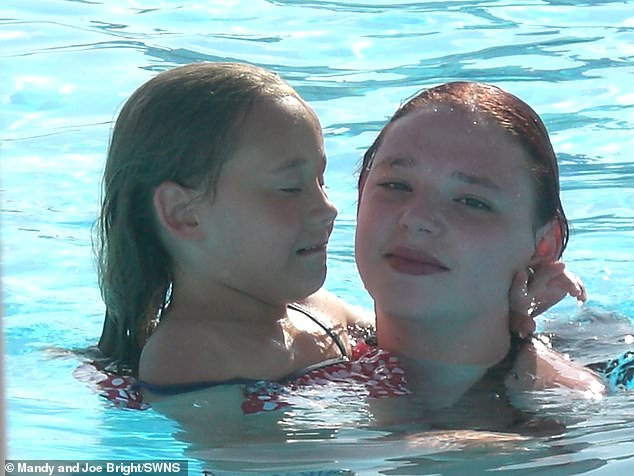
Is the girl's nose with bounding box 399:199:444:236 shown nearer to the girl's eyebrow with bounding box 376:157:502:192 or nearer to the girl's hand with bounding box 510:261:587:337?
the girl's eyebrow with bounding box 376:157:502:192

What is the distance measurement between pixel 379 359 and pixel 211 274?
2.06ft

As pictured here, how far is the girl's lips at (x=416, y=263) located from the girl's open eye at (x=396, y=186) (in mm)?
200

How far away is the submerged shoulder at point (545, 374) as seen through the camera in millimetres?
3824

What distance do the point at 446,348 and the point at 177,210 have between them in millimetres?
916

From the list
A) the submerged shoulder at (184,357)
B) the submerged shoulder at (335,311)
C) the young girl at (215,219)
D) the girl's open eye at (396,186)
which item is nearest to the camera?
the submerged shoulder at (184,357)

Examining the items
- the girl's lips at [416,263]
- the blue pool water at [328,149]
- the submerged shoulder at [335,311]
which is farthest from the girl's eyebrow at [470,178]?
the blue pool water at [328,149]

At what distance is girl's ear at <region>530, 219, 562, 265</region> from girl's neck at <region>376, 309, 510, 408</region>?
201mm

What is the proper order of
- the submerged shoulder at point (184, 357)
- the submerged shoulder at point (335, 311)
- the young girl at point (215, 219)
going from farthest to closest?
the submerged shoulder at point (335, 311), the young girl at point (215, 219), the submerged shoulder at point (184, 357)

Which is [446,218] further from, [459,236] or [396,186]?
[396,186]

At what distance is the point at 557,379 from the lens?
12.7ft

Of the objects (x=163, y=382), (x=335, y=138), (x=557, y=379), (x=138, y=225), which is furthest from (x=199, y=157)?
(x=335, y=138)

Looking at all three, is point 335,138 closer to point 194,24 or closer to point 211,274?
point 194,24

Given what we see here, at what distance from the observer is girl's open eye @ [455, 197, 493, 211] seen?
3.71 metres

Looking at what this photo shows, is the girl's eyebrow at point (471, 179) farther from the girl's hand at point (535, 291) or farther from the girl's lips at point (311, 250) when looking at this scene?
the girl's lips at point (311, 250)
